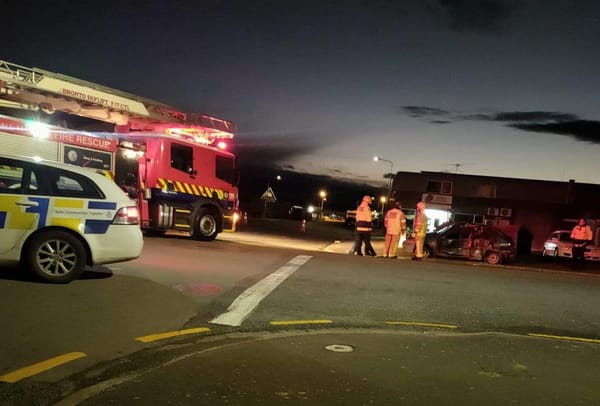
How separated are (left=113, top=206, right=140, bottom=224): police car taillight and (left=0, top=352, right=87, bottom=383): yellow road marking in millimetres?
3248

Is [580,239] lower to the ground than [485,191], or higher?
lower

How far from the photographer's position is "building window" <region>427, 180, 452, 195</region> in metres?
42.0

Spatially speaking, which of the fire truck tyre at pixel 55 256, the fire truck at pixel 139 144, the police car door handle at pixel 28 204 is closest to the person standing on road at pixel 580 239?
the fire truck at pixel 139 144

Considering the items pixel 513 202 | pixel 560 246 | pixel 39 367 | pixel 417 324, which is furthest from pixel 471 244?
pixel 513 202

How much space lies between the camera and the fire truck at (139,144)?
1265 centimetres

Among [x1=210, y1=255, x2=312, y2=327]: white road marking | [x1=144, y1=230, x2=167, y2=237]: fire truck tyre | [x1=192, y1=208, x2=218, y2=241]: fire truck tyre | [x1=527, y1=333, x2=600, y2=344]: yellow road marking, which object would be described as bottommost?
[x1=527, y1=333, x2=600, y2=344]: yellow road marking

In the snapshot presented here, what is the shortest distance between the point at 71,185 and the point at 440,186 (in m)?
36.4

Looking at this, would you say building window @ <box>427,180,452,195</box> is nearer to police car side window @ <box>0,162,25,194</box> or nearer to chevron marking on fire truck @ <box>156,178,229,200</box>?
chevron marking on fire truck @ <box>156,178,229,200</box>

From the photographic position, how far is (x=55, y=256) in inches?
314

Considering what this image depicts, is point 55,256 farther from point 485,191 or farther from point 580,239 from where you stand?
point 485,191

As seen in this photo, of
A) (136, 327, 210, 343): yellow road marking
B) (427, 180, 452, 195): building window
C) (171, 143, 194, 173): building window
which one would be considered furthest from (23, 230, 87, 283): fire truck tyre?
(427, 180, 452, 195): building window

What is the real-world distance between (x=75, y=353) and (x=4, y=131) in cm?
848

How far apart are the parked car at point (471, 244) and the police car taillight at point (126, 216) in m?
13.3

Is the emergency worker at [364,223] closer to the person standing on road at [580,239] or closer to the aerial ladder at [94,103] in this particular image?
the aerial ladder at [94,103]
